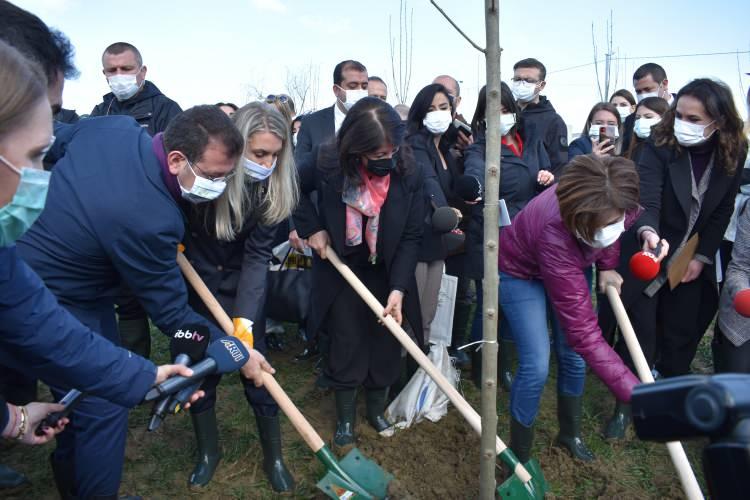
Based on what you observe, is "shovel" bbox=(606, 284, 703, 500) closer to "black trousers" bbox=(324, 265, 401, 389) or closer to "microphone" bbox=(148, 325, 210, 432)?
"black trousers" bbox=(324, 265, 401, 389)

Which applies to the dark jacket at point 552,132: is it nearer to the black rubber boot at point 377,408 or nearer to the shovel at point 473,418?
the shovel at point 473,418

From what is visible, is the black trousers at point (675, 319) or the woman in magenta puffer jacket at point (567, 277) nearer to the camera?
the woman in magenta puffer jacket at point (567, 277)

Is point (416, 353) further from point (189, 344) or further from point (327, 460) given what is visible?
point (189, 344)

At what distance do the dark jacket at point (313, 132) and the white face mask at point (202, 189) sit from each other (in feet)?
6.18

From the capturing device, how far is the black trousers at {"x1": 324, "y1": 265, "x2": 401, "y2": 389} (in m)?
3.22

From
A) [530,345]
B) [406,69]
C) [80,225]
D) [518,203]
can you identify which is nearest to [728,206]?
[518,203]

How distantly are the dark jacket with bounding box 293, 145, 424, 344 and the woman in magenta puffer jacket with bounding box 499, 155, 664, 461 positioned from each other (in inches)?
21.7

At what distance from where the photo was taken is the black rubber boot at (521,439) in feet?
9.20

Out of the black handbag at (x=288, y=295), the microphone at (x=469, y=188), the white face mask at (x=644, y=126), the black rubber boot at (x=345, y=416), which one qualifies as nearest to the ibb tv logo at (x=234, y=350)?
the black rubber boot at (x=345, y=416)

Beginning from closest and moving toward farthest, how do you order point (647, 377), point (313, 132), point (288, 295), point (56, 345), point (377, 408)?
point (56, 345)
point (647, 377)
point (377, 408)
point (288, 295)
point (313, 132)

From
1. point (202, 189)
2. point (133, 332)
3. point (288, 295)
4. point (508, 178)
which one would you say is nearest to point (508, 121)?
point (508, 178)

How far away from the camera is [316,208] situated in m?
3.47

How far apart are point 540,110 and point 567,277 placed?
2.24 meters

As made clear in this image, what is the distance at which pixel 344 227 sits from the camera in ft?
10.3
